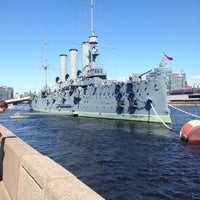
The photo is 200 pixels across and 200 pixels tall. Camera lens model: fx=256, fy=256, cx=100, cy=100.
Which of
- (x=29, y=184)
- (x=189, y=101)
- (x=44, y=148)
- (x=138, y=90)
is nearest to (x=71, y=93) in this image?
(x=138, y=90)

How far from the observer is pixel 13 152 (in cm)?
558

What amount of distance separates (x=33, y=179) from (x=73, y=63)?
64782 millimetres

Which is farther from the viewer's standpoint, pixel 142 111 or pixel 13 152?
pixel 142 111

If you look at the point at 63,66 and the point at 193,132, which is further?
the point at 63,66

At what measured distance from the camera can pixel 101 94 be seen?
47.8 meters

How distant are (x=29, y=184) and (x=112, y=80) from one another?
48969mm

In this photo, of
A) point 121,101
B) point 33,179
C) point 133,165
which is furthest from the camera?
point 121,101

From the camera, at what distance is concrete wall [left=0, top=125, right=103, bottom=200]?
3.07m

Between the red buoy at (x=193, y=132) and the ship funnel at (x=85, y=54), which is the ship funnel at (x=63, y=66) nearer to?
the ship funnel at (x=85, y=54)

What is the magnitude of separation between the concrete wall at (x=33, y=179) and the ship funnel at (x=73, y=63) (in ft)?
200

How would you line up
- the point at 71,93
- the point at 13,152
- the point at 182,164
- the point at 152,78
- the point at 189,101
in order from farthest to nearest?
the point at 189,101
the point at 71,93
the point at 152,78
the point at 182,164
the point at 13,152

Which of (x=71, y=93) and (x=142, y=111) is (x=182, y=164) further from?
(x=71, y=93)

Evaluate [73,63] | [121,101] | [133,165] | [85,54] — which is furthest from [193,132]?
[73,63]

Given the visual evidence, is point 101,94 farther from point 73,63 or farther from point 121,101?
point 73,63
